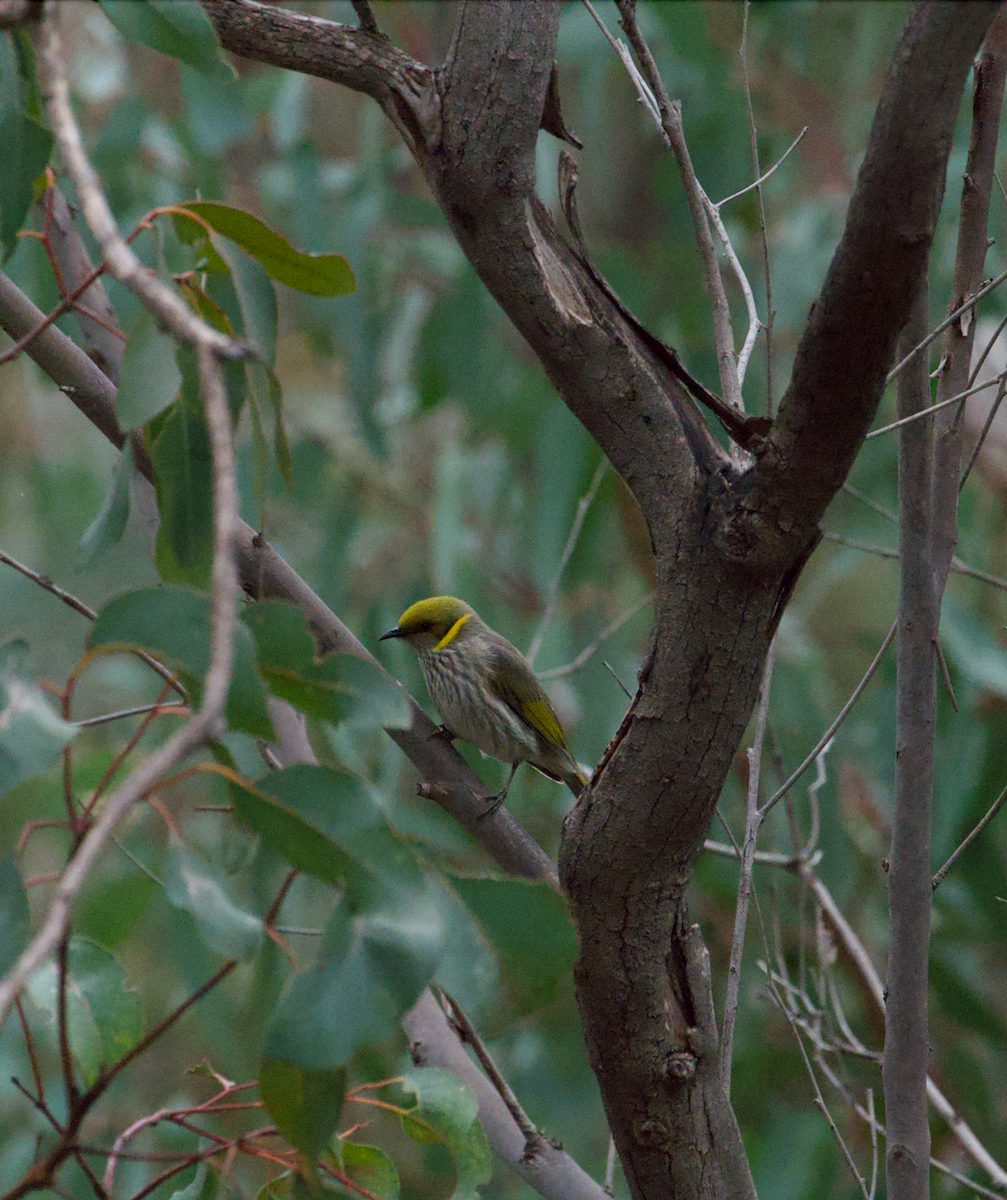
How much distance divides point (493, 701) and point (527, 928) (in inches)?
94.5

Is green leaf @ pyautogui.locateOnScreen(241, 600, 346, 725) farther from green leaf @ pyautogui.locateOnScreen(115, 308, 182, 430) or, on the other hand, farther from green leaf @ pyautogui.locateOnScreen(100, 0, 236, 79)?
green leaf @ pyautogui.locateOnScreen(100, 0, 236, 79)

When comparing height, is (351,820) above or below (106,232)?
below

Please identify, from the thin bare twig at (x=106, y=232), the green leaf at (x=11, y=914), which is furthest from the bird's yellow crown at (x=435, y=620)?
the thin bare twig at (x=106, y=232)

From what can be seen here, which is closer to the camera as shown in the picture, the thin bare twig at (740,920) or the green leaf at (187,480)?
the green leaf at (187,480)

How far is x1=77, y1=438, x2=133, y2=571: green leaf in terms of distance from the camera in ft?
4.66

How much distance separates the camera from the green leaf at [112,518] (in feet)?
4.66

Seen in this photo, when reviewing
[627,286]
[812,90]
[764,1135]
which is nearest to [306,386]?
[812,90]

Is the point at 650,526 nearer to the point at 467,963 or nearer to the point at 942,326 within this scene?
the point at 942,326

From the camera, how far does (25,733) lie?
1078mm

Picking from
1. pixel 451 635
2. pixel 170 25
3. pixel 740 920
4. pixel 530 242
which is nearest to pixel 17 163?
pixel 170 25

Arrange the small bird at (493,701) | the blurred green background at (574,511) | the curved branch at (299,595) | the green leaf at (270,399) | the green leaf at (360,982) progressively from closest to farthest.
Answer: the green leaf at (360,982)
the green leaf at (270,399)
the curved branch at (299,595)
the small bird at (493,701)
the blurred green background at (574,511)

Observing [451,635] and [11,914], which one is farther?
[451,635]

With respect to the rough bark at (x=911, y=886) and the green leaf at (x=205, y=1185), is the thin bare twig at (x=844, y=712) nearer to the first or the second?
the rough bark at (x=911, y=886)

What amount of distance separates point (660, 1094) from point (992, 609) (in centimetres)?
411
